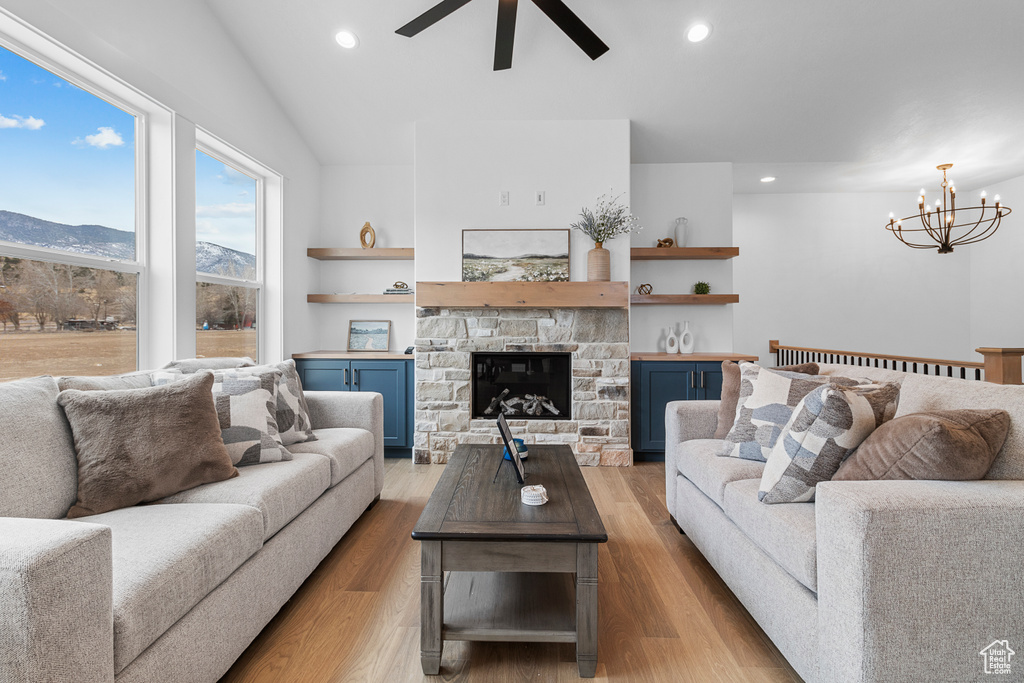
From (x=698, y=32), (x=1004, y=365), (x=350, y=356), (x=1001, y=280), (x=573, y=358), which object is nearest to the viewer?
(x=1004, y=365)

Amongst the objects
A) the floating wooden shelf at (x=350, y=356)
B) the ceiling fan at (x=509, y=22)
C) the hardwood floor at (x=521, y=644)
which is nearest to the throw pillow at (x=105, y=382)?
the hardwood floor at (x=521, y=644)

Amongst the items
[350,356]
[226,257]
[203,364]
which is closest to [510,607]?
[203,364]

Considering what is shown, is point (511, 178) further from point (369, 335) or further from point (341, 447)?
point (341, 447)

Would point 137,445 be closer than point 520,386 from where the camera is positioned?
Yes

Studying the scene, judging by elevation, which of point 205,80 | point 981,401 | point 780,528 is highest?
point 205,80

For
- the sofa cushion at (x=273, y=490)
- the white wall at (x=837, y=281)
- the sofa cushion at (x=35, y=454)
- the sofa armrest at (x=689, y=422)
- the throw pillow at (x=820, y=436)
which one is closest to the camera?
the sofa cushion at (x=35, y=454)

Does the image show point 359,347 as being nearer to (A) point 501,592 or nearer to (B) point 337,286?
(B) point 337,286

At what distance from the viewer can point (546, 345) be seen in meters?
3.96

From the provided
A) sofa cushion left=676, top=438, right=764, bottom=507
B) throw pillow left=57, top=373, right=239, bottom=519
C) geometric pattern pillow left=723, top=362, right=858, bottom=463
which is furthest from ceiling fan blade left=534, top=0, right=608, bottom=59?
throw pillow left=57, top=373, right=239, bottom=519

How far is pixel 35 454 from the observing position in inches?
59.7

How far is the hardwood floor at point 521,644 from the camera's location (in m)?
1.53

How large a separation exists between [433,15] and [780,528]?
2778 millimetres

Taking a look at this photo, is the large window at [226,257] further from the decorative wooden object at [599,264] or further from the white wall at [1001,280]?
the white wall at [1001,280]

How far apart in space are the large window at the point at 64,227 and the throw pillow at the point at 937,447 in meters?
3.33
